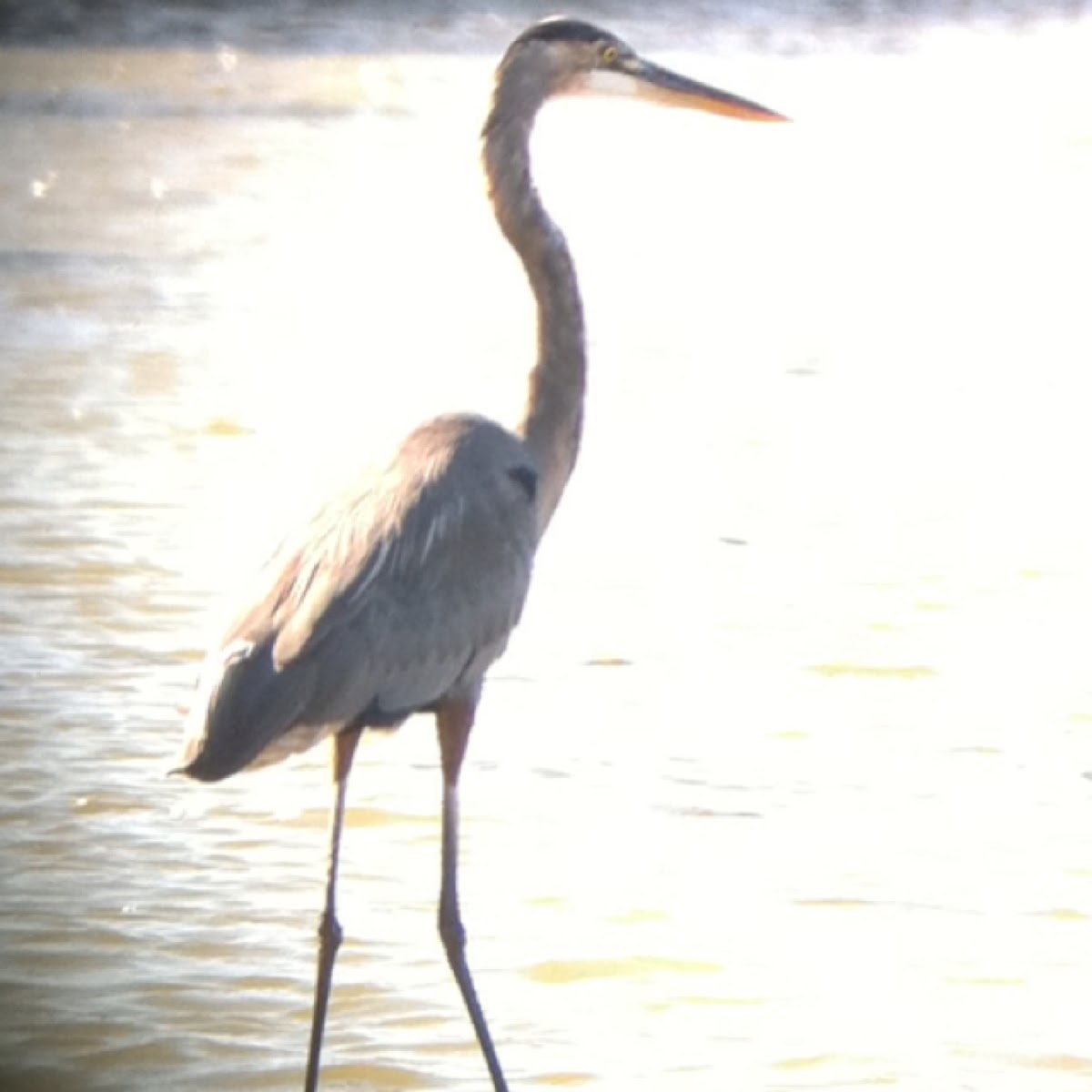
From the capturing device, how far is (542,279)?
19.4ft

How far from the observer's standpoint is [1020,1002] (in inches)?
220

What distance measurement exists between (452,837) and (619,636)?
2673mm

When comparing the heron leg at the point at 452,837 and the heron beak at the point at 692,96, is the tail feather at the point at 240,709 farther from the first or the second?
the heron beak at the point at 692,96

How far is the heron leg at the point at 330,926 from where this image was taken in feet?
16.8

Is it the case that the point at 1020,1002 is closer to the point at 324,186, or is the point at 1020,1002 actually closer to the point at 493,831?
the point at 493,831

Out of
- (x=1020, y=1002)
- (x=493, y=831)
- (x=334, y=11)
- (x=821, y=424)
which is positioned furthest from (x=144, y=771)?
(x=334, y=11)

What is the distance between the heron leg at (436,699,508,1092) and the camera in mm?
5352

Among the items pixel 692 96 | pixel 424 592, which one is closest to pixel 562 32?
pixel 692 96

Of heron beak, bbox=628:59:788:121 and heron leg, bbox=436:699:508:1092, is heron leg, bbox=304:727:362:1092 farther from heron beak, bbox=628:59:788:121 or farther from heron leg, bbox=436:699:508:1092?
heron beak, bbox=628:59:788:121

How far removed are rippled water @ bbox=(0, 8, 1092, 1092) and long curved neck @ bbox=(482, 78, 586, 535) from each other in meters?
0.39

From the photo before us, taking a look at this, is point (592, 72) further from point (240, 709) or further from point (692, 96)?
point (240, 709)

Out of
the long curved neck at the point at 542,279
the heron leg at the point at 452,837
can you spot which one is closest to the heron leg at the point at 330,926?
the heron leg at the point at 452,837

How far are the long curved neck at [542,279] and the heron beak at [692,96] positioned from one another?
38 cm

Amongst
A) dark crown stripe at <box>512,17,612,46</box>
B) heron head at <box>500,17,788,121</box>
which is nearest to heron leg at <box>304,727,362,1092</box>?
heron head at <box>500,17,788,121</box>
